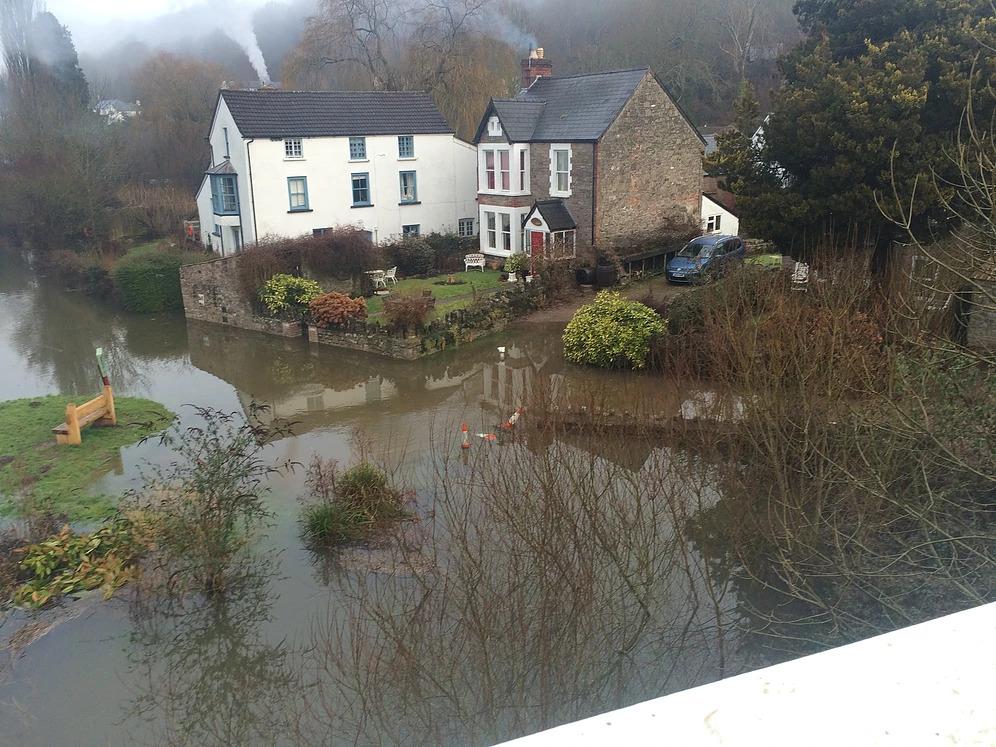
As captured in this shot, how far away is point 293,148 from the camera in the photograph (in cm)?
3156

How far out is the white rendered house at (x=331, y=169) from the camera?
30.9m

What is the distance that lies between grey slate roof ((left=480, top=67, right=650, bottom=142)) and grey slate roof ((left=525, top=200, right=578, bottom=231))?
2473 millimetres

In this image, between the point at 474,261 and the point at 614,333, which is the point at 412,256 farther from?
the point at 614,333

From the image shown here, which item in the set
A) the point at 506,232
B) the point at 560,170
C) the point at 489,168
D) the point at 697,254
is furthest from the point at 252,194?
the point at 697,254

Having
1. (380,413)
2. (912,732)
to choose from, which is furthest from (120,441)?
(912,732)

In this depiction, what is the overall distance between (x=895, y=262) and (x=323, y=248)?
19.5 meters

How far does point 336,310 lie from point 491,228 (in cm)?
1074

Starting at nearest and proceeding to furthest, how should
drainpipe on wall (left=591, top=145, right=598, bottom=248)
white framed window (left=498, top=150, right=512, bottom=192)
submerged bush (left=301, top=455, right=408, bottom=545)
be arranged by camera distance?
submerged bush (left=301, top=455, right=408, bottom=545) < drainpipe on wall (left=591, top=145, right=598, bottom=248) < white framed window (left=498, top=150, right=512, bottom=192)

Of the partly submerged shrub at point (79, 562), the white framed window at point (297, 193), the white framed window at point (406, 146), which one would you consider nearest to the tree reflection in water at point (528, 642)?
the partly submerged shrub at point (79, 562)

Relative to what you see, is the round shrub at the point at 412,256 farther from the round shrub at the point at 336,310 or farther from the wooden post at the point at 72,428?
the wooden post at the point at 72,428

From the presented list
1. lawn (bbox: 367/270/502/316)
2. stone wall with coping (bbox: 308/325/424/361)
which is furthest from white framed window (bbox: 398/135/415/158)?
stone wall with coping (bbox: 308/325/424/361)

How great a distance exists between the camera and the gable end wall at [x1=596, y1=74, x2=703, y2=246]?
3008cm

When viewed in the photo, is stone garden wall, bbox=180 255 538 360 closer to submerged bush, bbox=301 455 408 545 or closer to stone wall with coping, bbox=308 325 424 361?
stone wall with coping, bbox=308 325 424 361

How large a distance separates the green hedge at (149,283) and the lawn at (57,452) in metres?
10.9
